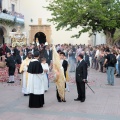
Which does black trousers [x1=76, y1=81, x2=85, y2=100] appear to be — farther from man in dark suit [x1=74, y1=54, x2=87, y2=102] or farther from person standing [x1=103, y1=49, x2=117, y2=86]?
person standing [x1=103, y1=49, x2=117, y2=86]

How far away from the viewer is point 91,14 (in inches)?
958

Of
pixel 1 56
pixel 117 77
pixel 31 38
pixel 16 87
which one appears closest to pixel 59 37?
pixel 31 38

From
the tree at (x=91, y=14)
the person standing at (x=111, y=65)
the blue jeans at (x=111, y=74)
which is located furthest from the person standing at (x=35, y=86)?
the tree at (x=91, y=14)

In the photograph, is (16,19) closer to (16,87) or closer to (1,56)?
(1,56)

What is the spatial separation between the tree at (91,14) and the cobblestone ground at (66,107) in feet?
39.7

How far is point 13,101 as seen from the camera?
10.5 metres

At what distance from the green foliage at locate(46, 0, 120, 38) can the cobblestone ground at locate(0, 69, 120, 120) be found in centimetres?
1211

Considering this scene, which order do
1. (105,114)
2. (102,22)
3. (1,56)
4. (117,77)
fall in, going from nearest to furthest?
(105,114), (117,77), (1,56), (102,22)

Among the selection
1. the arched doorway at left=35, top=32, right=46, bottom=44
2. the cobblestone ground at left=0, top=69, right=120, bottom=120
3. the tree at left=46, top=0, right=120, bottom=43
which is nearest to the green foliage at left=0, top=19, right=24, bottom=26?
the arched doorway at left=35, top=32, right=46, bottom=44

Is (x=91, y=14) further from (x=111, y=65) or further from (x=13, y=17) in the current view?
(x=13, y=17)

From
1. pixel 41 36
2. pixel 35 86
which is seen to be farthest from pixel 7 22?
pixel 35 86

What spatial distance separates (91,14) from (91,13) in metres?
0.11

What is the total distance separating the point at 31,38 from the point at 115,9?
60.2 feet

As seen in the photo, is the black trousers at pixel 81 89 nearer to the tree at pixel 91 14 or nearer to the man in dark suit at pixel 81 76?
the man in dark suit at pixel 81 76
